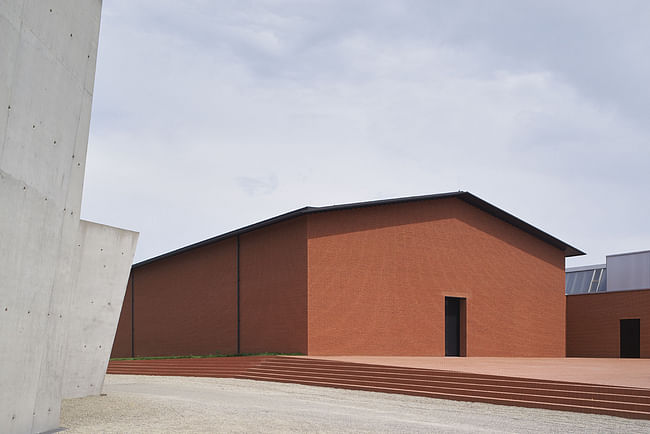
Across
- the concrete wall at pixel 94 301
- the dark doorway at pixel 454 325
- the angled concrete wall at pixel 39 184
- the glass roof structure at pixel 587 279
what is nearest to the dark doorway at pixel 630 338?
the glass roof structure at pixel 587 279

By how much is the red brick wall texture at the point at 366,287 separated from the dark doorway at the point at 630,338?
4405mm

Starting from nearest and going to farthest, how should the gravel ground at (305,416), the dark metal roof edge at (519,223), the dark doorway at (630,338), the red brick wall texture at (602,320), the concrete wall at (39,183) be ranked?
the concrete wall at (39,183) < the gravel ground at (305,416) < the dark metal roof edge at (519,223) < the red brick wall texture at (602,320) < the dark doorway at (630,338)

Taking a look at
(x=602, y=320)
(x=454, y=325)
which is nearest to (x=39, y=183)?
(x=454, y=325)

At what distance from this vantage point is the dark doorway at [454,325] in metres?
26.4

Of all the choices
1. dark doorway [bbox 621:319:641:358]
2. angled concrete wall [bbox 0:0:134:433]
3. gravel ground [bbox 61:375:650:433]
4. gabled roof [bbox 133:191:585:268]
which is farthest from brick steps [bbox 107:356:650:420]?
dark doorway [bbox 621:319:641:358]

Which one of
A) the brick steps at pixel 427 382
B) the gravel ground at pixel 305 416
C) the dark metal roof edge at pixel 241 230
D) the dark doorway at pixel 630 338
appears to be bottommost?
the gravel ground at pixel 305 416

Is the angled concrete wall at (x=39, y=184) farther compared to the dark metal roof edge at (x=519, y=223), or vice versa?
the dark metal roof edge at (x=519, y=223)

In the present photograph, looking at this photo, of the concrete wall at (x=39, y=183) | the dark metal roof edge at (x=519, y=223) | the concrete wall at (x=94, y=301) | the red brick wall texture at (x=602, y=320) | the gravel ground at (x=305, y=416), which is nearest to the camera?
the concrete wall at (x=39, y=183)

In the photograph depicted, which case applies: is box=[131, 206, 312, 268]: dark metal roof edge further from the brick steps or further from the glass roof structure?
the glass roof structure

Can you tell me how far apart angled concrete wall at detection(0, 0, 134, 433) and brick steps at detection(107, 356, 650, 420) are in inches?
344

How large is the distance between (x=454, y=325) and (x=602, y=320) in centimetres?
1086

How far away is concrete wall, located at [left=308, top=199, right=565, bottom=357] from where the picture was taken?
22844mm

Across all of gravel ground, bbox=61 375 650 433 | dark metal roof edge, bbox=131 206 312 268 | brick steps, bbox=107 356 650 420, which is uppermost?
dark metal roof edge, bbox=131 206 312 268

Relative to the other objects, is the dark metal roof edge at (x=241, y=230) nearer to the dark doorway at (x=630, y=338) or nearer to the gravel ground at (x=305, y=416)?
the gravel ground at (x=305, y=416)
